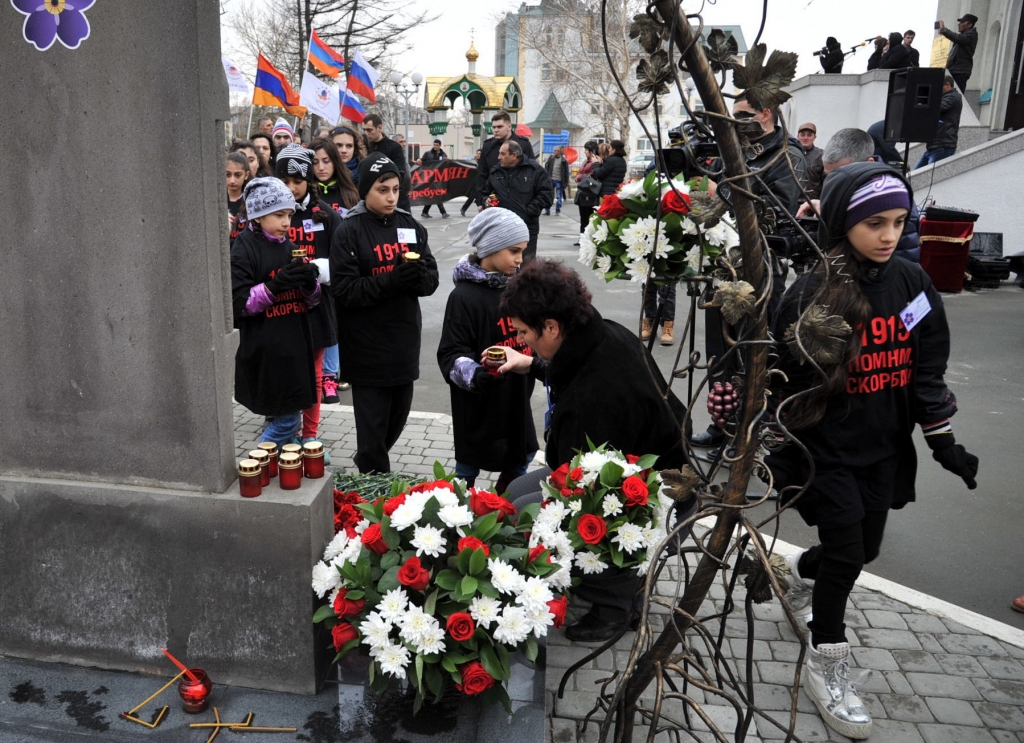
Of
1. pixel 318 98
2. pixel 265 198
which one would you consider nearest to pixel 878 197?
pixel 265 198

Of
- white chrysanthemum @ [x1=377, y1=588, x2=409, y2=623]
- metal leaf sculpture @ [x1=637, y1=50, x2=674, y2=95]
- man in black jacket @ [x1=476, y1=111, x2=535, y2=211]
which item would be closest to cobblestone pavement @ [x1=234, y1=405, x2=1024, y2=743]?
white chrysanthemum @ [x1=377, y1=588, x2=409, y2=623]

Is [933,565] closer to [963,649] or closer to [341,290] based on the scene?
[963,649]

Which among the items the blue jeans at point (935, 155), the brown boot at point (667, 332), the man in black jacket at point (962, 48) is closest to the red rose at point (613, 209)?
the brown boot at point (667, 332)

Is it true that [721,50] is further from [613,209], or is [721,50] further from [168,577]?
[168,577]

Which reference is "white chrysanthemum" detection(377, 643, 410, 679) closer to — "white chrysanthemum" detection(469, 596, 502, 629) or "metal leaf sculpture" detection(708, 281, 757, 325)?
"white chrysanthemum" detection(469, 596, 502, 629)

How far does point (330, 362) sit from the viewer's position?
7086 mm

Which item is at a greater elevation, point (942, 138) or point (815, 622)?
point (942, 138)

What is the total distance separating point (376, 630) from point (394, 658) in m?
0.10

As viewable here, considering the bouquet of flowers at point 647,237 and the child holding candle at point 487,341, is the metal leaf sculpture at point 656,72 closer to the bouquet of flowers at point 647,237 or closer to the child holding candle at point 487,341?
the bouquet of flowers at point 647,237

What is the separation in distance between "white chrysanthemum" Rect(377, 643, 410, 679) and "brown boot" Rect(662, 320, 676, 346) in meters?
6.31

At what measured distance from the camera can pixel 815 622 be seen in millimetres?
3305

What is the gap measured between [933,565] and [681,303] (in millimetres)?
7139

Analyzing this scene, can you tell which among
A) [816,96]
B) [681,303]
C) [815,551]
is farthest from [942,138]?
[815,551]

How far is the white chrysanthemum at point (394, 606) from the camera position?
2.63 metres
